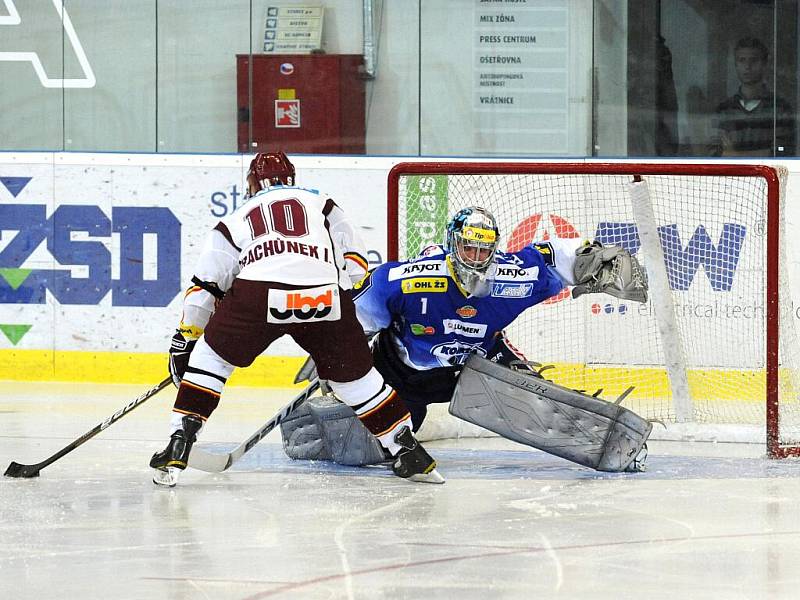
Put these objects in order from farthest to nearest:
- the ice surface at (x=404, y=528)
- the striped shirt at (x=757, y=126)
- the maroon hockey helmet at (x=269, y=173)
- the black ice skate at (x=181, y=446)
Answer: the striped shirt at (x=757, y=126)
the maroon hockey helmet at (x=269, y=173)
the black ice skate at (x=181, y=446)
the ice surface at (x=404, y=528)

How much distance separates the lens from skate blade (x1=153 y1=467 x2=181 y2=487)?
4422mm

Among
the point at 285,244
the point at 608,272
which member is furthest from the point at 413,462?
the point at 608,272

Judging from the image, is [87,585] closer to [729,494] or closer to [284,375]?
[729,494]

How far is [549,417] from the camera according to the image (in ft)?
15.6

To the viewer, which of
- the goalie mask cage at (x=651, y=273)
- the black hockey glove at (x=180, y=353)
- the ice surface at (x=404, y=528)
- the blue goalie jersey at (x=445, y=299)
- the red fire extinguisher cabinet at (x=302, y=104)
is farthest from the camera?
the red fire extinguisher cabinet at (x=302, y=104)

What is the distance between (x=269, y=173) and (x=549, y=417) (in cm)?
122

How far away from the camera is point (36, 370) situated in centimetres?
742

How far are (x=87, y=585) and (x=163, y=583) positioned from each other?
6.5 inches

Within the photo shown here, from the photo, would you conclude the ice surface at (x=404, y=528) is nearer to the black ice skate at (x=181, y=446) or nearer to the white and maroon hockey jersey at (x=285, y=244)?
the black ice skate at (x=181, y=446)

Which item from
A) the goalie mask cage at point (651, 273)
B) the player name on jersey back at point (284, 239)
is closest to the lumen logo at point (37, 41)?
the goalie mask cage at point (651, 273)

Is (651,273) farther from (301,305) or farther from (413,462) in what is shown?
(301,305)

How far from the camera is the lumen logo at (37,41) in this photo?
782 centimetres

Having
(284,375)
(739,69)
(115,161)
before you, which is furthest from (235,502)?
(739,69)

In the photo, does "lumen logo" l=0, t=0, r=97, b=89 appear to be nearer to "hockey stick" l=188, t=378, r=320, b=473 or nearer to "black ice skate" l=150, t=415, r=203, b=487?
"hockey stick" l=188, t=378, r=320, b=473
